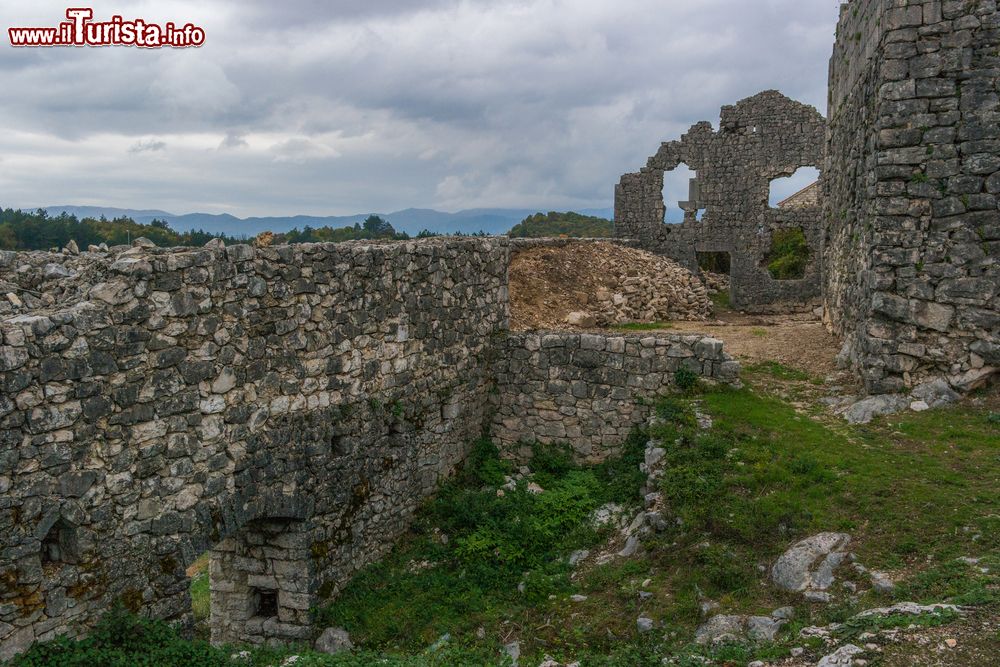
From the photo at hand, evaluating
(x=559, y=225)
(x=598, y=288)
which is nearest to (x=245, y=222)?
(x=559, y=225)

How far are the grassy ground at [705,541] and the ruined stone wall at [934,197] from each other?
2.70ft

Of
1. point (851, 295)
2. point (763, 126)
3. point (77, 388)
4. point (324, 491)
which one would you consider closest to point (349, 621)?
point (324, 491)

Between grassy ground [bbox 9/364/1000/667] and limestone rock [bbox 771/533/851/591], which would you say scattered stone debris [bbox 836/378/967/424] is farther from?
limestone rock [bbox 771/533/851/591]

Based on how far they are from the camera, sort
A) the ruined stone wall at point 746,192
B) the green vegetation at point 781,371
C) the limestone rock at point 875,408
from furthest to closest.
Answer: the ruined stone wall at point 746,192
the green vegetation at point 781,371
the limestone rock at point 875,408

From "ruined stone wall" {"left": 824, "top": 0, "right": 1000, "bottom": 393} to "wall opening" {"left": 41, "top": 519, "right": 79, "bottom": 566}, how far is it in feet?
29.2

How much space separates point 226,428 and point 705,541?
4669mm

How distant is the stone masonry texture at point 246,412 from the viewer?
Result: 5727mm

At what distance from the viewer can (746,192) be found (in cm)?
2328

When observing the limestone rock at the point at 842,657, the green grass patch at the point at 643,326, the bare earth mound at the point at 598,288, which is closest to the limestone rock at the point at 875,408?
the limestone rock at the point at 842,657

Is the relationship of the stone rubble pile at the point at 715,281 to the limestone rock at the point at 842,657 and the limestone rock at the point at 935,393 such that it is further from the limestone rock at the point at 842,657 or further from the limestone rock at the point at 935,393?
the limestone rock at the point at 842,657

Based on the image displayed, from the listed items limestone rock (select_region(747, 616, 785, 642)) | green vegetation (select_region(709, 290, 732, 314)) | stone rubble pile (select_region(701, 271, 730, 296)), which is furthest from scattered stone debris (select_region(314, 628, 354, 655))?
stone rubble pile (select_region(701, 271, 730, 296))

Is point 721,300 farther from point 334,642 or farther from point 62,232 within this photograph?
point 62,232

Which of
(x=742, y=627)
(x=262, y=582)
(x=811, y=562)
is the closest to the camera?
(x=742, y=627)

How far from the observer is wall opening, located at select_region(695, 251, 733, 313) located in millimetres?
23422
